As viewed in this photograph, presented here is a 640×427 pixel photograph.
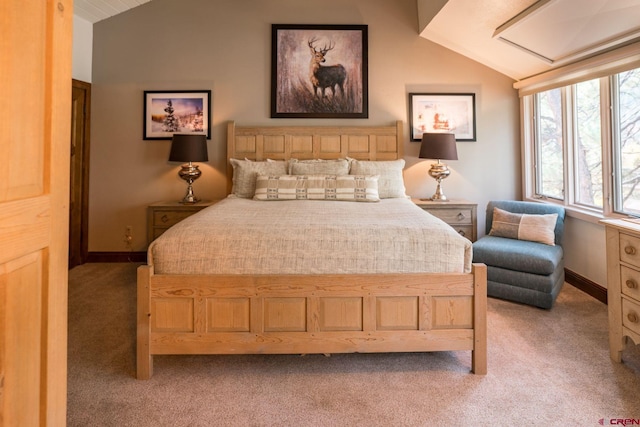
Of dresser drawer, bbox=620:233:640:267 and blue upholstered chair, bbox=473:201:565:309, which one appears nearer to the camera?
dresser drawer, bbox=620:233:640:267

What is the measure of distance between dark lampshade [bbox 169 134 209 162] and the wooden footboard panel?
2145 mm

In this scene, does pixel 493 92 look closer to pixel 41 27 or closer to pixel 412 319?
pixel 412 319

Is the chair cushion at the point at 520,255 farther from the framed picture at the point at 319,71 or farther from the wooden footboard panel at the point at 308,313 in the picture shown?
the framed picture at the point at 319,71

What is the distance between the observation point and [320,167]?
143 inches

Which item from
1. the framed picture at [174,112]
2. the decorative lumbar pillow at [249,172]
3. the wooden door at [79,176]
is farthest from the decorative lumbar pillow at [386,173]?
the wooden door at [79,176]

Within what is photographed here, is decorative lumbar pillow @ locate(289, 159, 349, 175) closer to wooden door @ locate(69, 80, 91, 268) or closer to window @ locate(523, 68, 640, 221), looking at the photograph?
window @ locate(523, 68, 640, 221)

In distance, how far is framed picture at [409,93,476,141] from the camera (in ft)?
13.4

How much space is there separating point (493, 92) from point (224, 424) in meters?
4.19

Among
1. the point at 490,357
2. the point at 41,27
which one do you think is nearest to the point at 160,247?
the point at 41,27

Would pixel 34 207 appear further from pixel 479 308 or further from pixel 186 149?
pixel 186 149

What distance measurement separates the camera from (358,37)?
13.3 ft

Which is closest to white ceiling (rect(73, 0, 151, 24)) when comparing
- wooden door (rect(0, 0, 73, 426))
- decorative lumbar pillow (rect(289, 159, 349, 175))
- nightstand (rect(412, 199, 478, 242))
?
decorative lumbar pillow (rect(289, 159, 349, 175))

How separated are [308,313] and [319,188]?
1552 mm
